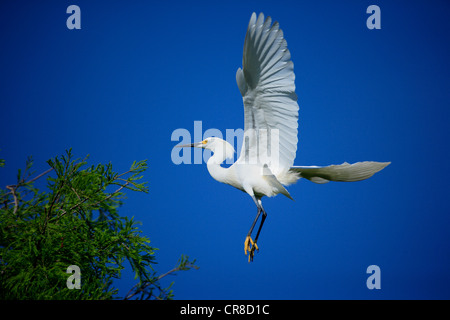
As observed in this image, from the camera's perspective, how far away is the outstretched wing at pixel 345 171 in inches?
99.5

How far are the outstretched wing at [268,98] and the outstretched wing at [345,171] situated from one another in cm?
15

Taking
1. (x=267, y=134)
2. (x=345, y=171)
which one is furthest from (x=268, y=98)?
(x=345, y=171)

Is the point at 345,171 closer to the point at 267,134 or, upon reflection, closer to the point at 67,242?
the point at 267,134

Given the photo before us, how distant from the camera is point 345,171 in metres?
2.60

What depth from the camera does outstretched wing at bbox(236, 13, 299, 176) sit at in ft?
7.89

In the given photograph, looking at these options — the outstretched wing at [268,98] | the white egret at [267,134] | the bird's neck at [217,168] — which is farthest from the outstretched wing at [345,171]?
the bird's neck at [217,168]

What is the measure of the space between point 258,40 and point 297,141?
2.12 ft

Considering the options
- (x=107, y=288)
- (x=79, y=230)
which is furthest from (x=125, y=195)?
(x=107, y=288)

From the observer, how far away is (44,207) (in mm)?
2402

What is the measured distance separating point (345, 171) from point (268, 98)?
2.05 feet

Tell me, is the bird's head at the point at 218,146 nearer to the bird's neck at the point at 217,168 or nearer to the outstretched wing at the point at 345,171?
the bird's neck at the point at 217,168

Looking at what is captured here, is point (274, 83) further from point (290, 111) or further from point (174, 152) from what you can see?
point (174, 152)

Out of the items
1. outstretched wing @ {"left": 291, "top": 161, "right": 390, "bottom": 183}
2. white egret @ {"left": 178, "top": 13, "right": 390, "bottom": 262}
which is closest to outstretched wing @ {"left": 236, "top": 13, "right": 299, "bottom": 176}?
white egret @ {"left": 178, "top": 13, "right": 390, "bottom": 262}

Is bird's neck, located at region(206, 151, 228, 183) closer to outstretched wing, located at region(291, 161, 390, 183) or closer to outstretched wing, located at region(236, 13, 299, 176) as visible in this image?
outstretched wing, located at region(236, 13, 299, 176)
